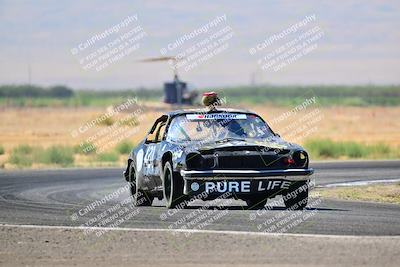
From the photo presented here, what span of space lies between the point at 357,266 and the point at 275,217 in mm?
4521

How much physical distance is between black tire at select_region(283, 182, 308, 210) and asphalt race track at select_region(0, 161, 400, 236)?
18 cm

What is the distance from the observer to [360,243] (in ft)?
41.8

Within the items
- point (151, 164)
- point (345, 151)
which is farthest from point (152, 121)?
point (151, 164)

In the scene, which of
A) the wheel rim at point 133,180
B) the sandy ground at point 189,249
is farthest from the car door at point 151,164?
the sandy ground at point 189,249

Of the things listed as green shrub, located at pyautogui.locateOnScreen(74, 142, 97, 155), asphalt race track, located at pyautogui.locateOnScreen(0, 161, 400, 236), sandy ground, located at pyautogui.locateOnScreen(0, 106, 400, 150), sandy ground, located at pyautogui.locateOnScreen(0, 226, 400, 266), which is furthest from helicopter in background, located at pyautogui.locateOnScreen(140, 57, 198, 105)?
sandy ground, located at pyautogui.locateOnScreen(0, 226, 400, 266)

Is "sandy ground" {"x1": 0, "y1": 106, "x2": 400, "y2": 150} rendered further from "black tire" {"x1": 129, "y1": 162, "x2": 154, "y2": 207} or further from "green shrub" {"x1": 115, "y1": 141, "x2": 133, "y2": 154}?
"black tire" {"x1": 129, "y1": 162, "x2": 154, "y2": 207}

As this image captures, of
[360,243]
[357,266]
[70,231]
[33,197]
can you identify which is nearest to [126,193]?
[33,197]

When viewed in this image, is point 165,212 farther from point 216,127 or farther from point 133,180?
point 133,180

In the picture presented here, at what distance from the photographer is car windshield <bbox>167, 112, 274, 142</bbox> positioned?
1756 cm

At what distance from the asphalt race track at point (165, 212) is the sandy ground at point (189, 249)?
37.3 inches

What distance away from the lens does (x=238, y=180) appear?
1641 centimetres

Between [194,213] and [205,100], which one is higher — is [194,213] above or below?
below

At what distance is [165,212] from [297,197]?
1.90 meters

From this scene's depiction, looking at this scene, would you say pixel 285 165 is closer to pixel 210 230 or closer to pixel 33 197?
pixel 210 230
